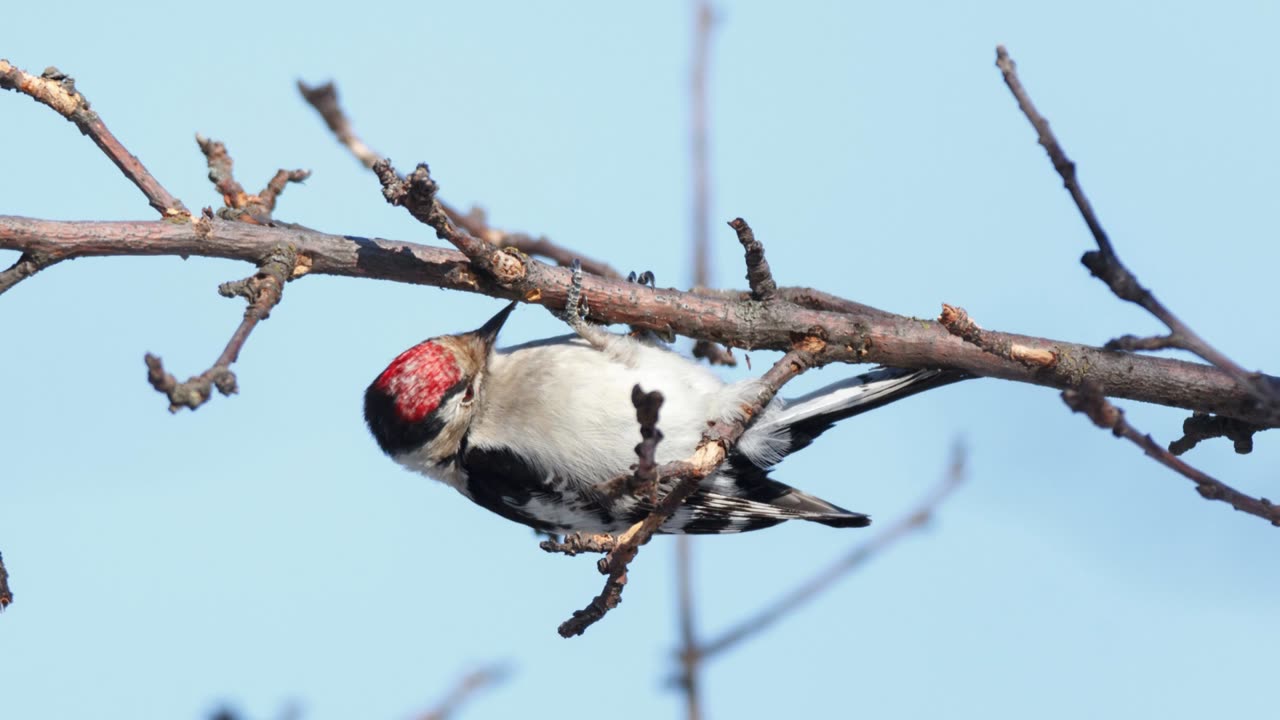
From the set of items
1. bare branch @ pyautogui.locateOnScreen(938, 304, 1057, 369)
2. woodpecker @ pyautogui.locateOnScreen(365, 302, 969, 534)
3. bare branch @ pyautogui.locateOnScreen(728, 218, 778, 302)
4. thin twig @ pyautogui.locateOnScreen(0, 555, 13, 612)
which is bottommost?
thin twig @ pyautogui.locateOnScreen(0, 555, 13, 612)

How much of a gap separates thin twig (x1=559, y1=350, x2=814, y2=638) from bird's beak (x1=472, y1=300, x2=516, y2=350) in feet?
6.16

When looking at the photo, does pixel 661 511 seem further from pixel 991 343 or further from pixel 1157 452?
pixel 1157 452

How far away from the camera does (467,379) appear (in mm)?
4902

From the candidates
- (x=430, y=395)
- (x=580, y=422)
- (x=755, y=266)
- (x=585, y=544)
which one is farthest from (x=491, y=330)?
(x=585, y=544)

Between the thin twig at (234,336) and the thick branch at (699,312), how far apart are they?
0.49 feet

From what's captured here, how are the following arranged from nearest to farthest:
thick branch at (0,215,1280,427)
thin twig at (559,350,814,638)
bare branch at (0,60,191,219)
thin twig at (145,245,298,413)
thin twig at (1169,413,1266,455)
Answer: thin twig at (145,245,298,413) → thin twig at (559,350,814,638) → thick branch at (0,215,1280,427) → bare branch at (0,60,191,219) → thin twig at (1169,413,1266,455)

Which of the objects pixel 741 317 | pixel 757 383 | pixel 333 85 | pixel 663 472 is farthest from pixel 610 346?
pixel 333 85

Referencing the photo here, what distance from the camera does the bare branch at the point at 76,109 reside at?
3.57 meters

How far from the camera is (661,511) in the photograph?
10.2ft

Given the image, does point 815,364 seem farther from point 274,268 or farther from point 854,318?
point 274,268

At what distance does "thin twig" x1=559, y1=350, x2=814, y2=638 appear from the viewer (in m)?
3.06

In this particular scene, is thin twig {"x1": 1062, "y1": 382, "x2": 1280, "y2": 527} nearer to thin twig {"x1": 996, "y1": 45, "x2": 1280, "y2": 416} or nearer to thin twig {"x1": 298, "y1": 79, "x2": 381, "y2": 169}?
thin twig {"x1": 996, "y1": 45, "x2": 1280, "y2": 416}

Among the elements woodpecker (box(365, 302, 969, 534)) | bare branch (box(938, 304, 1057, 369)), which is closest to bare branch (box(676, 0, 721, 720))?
woodpecker (box(365, 302, 969, 534))

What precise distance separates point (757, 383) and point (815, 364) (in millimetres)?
775
